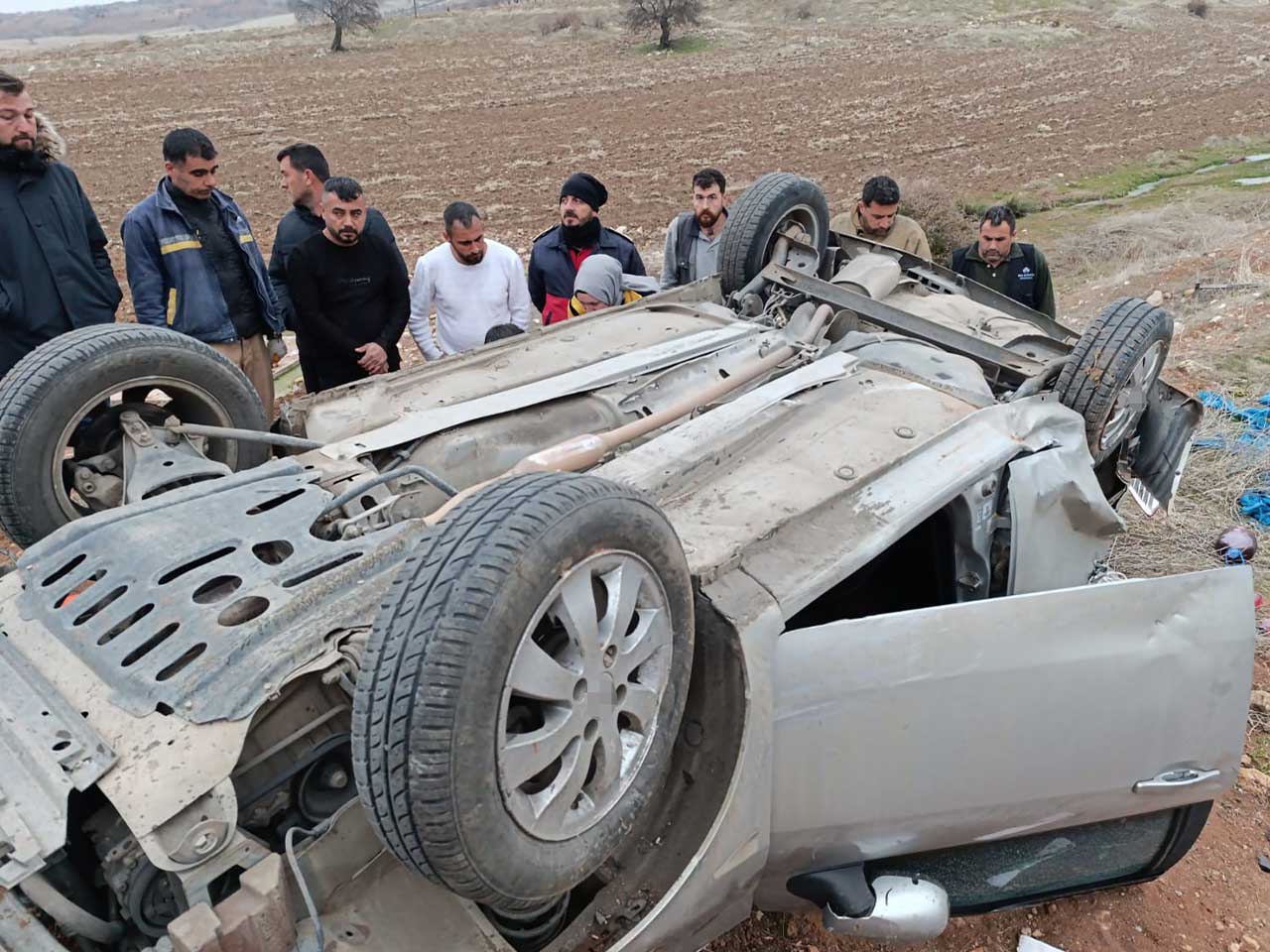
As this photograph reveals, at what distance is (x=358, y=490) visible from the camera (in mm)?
2660

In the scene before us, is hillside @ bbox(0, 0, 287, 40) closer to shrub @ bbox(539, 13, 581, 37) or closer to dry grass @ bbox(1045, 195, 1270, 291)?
shrub @ bbox(539, 13, 581, 37)

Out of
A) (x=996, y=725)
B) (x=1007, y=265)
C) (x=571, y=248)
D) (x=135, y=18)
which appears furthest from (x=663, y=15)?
(x=135, y=18)

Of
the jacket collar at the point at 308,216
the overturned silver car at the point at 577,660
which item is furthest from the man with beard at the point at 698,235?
the overturned silver car at the point at 577,660

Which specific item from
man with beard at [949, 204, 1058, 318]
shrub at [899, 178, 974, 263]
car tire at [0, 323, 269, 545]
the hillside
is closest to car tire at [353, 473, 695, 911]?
car tire at [0, 323, 269, 545]

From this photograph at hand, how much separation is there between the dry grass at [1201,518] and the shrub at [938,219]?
497 centimetres

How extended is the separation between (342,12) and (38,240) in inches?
1489

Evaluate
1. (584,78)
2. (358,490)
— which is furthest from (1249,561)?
(584,78)

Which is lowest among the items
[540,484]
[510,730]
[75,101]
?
[510,730]

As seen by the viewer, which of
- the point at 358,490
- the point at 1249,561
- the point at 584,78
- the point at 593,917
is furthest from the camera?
the point at 584,78

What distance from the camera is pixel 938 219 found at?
35.0ft

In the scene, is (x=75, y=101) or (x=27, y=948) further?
(x=75, y=101)

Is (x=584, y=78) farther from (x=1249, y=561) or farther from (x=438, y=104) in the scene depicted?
(x=1249, y=561)

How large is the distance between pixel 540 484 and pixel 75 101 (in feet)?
86.4

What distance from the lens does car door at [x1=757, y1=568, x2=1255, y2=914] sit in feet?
7.84
